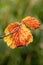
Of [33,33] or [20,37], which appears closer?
[20,37]

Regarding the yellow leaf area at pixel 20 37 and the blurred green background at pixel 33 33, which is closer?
the yellow leaf area at pixel 20 37

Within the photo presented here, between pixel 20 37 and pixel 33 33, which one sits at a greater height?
pixel 33 33

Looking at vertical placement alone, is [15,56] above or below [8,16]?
below

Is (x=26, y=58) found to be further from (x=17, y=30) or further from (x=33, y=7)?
(x=17, y=30)

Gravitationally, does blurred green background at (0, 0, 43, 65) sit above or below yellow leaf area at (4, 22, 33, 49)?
above

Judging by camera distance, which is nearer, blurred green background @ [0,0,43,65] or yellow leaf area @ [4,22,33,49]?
yellow leaf area @ [4,22,33,49]

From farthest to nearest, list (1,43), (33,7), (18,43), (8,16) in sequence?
(33,7) < (8,16) < (1,43) < (18,43)

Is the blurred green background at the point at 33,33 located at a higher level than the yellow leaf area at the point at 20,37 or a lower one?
higher

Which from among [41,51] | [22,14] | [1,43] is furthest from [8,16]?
[41,51]
